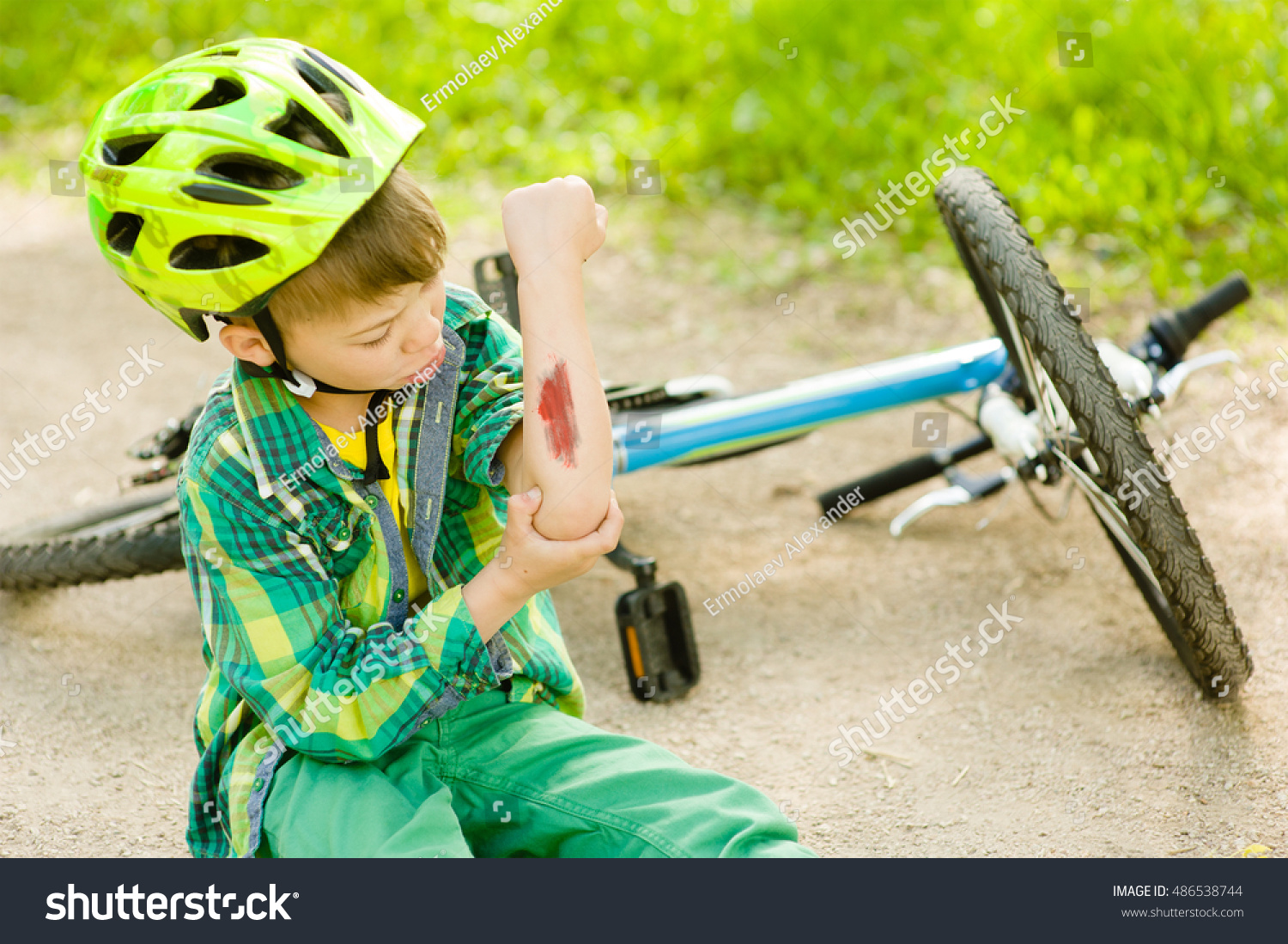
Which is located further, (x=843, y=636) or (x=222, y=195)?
(x=843, y=636)

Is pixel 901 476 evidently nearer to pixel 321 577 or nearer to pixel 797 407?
pixel 797 407

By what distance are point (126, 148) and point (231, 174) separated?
0.53 ft

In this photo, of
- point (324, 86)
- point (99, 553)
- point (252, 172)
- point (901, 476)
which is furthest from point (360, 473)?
point (901, 476)

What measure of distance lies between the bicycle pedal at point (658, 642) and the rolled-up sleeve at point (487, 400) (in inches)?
28.5

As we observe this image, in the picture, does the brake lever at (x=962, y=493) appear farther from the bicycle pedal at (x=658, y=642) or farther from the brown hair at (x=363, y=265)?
the brown hair at (x=363, y=265)

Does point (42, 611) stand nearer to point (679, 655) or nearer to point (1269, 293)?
point (679, 655)

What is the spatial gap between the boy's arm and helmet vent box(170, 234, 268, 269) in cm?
33

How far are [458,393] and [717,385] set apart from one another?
3.59ft

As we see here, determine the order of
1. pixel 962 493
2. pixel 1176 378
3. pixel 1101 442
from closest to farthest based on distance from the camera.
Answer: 1. pixel 1101 442
2. pixel 1176 378
3. pixel 962 493

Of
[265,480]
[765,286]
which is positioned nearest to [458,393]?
[265,480]

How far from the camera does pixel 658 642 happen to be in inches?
94.6

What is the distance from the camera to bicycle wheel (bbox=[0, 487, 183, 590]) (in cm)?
254

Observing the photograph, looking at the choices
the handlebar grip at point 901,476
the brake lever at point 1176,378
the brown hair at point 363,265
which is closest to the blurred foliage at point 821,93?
the brake lever at point 1176,378

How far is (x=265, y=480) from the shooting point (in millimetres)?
1519
